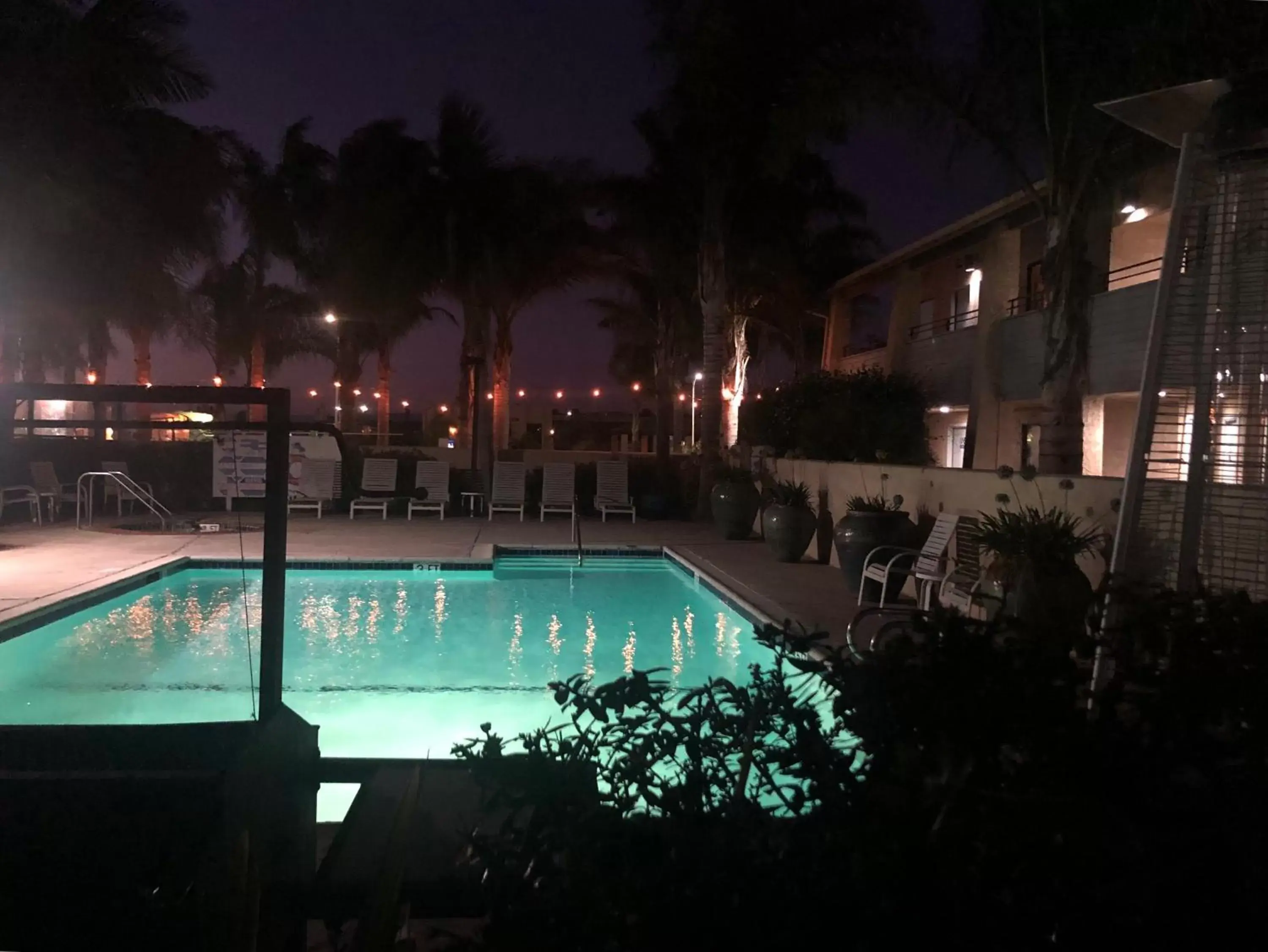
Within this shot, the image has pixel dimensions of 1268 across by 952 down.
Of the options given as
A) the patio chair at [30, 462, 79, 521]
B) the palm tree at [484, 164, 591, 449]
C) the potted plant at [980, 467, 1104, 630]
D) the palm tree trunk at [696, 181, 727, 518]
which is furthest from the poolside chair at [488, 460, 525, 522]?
the potted plant at [980, 467, 1104, 630]

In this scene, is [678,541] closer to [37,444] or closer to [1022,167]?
[1022,167]

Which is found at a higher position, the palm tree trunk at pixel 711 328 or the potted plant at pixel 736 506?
the palm tree trunk at pixel 711 328

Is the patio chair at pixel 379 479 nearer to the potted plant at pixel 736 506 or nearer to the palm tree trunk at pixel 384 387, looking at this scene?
the potted plant at pixel 736 506

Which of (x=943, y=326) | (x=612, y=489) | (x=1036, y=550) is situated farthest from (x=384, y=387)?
(x=1036, y=550)

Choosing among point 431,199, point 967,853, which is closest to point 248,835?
point 967,853

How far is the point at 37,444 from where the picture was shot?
15.4 metres

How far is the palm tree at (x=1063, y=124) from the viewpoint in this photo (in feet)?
28.1

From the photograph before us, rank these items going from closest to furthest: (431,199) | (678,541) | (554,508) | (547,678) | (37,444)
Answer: (547,678), (678,541), (37,444), (554,508), (431,199)

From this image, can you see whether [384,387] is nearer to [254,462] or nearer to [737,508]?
[737,508]

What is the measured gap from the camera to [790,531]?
38.5 feet

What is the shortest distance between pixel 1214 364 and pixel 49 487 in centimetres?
1583

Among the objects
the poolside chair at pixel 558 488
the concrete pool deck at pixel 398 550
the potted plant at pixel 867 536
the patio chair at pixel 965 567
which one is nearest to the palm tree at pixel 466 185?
the poolside chair at pixel 558 488

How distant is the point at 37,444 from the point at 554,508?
27.1 feet

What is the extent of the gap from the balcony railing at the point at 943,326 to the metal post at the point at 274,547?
15801mm
